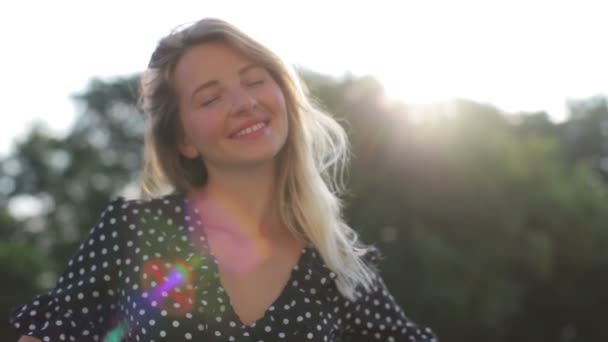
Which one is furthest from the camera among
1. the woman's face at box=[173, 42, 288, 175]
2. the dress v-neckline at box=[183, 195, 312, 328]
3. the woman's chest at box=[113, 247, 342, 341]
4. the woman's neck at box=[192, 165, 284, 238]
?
the woman's neck at box=[192, 165, 284, 238]

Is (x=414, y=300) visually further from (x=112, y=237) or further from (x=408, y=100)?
(x=112, y=237)

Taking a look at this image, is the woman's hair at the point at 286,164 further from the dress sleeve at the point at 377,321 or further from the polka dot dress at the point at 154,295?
the polka dot dress at the point at 154,295

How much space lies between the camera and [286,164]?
2.78m

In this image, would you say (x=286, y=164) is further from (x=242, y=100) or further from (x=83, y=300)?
(x=83, y=300)

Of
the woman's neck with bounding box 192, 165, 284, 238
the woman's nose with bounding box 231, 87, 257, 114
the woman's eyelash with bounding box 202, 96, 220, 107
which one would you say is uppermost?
the woman's nose with bounding box 231, 87, 257, 114

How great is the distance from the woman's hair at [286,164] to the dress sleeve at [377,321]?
0.04 metres

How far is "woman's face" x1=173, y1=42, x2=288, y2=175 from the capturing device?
8.15 ft

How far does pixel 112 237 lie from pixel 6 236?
98.6ft

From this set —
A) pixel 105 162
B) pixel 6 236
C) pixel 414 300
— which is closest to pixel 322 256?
pixel 414 300

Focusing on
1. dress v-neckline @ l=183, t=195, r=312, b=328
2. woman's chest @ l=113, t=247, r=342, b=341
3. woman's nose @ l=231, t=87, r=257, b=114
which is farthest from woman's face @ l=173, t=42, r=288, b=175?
woman's chest @ l=113, t=247, r=342, b=341

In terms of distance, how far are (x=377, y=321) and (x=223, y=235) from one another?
0.54 meters

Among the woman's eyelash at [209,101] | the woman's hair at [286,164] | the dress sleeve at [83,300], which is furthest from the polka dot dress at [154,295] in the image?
the woman's eyelash at [209,101]

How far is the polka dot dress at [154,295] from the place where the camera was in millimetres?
2275

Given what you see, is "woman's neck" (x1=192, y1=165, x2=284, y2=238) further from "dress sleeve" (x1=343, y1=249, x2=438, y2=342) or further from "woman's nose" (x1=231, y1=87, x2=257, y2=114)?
"dress sleeve" (x1=343, y1=249, x2=438, y2=342)
